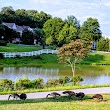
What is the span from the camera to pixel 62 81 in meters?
23.6

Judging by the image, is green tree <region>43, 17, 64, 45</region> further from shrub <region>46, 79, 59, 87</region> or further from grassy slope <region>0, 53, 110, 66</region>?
shrub <region>46, 79, 59, 87</region>

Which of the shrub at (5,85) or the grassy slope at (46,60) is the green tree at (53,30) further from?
the shrub at (5,85)

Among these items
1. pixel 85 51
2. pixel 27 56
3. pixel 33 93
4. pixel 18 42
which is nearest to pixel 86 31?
pixel 18 42

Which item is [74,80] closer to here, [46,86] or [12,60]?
[46,86]

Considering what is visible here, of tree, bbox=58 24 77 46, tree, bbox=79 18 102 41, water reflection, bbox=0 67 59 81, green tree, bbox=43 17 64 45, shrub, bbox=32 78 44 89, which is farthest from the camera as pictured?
tree, bbox=79 18 102 41

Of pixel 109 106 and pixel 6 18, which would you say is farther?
pixel 6 18

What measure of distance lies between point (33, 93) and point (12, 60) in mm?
29239

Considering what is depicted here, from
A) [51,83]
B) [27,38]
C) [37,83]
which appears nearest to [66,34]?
[27,38]

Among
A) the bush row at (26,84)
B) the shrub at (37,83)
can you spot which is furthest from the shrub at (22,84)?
the shrub at (37,83)

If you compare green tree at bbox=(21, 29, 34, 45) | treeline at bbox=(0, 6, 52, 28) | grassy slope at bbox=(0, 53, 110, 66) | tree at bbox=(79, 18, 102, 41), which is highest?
treeline at bbox=(0, 6, 52, 28)

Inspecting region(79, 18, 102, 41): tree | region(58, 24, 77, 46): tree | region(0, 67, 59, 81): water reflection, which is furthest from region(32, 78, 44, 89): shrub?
region(79, 18, 102, 41): tree

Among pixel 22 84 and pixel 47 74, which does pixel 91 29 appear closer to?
pixel 47 74

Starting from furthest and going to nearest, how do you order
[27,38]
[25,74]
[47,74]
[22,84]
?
[27,38] < [47,74] < [25,74] < [22,84]

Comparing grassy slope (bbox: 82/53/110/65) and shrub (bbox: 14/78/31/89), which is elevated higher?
grassy slope (bbox: 82/53/110/65)
